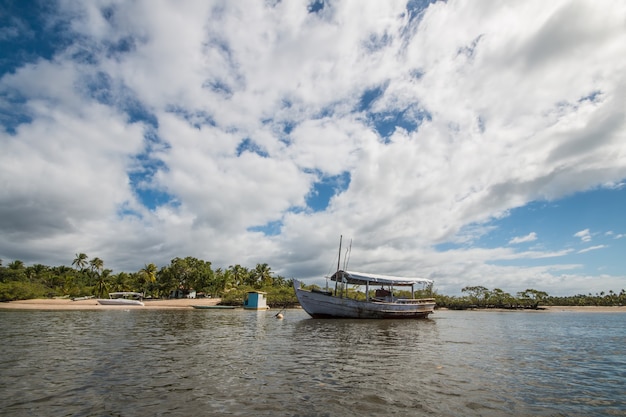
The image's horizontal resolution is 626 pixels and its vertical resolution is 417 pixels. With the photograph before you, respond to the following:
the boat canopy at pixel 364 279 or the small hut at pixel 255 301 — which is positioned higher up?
the boat canopy at pixel 364 279

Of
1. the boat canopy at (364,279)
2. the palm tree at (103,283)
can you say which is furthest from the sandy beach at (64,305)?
the boat canopy at (364,279)

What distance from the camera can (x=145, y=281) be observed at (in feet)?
300

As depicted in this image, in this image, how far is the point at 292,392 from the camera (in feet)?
30.1

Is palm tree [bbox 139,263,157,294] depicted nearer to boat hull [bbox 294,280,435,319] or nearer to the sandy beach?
the sandy beach

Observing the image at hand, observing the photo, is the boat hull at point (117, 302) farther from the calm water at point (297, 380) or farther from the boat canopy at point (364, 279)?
the calm water at point (297, 380)

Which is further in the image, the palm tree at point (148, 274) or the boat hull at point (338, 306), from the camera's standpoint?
the palm tree at point (148, 274)

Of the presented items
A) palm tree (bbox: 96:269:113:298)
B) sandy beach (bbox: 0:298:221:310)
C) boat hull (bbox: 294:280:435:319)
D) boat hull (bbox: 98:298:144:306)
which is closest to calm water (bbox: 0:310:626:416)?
boat hull (bbox: 294:280:435:319)

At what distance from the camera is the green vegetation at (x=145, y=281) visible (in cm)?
7861

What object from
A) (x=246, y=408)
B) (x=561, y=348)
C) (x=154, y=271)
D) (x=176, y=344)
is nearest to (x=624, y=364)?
(x=561, y=348)

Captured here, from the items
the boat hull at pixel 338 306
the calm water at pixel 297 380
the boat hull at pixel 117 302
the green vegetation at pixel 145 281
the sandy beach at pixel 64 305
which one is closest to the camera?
the calm water at pixel 297 380

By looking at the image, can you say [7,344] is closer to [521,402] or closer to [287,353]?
[287,353]

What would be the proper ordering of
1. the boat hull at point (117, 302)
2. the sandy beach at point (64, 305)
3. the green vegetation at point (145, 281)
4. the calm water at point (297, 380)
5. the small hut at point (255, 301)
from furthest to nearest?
1. the green vegetation at point (145, 281)
2. the small hut at point (255, 301)
3. the boat hull at point (117, 302)
4. the sandy beach at point (64, 305)
5. the calm water at point (297, 380)

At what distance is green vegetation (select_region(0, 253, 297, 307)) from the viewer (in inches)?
3095

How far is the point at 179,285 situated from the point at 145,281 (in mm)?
11647
